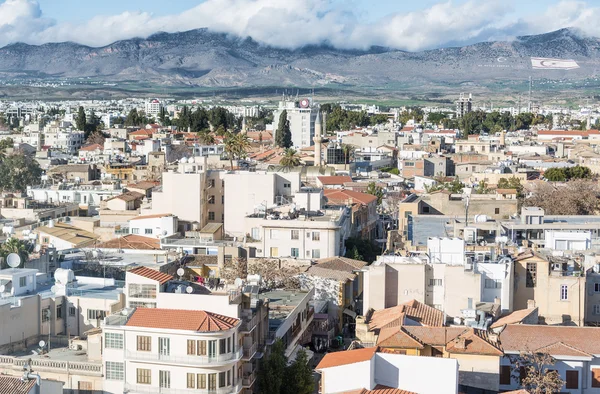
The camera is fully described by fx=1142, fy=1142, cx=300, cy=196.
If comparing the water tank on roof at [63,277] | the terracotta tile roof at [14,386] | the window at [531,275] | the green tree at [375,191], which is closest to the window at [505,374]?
the window at [531,275]

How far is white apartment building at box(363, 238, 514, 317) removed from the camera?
87.1 ft

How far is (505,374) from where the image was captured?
849 inches

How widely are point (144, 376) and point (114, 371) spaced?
24.7 inches

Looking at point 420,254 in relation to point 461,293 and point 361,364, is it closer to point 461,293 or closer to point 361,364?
point 461,293

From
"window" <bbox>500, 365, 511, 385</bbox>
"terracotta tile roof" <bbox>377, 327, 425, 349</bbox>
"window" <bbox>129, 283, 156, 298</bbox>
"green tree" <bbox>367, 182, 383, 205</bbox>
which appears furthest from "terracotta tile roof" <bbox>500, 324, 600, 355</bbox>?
"green tree" <bbox>367, 182, 383, 205</bbox>

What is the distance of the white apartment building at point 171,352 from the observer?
63.7 feet

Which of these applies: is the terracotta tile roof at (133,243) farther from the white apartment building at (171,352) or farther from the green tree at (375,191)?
the green tree at (375,191)

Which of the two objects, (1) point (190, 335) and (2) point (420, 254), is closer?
(1) point (190, 335)

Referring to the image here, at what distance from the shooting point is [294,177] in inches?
1639

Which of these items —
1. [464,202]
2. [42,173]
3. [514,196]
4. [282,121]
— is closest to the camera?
[464,202]

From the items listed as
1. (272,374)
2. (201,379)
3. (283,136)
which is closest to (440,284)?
(272,374)

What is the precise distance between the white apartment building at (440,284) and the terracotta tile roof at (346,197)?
1933 centimetres

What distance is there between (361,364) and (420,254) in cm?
1125

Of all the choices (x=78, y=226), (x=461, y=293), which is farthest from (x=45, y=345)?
(x=78, y=226)
